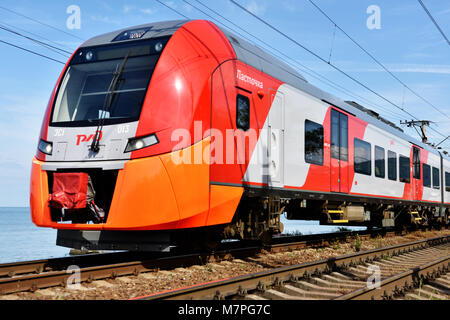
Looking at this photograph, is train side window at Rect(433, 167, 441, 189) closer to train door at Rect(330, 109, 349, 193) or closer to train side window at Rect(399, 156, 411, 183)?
train side window at Rect(399, 156, 411, 183)

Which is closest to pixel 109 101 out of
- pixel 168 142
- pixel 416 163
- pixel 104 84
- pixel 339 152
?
pixel 104 84

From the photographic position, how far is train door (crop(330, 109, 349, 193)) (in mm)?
10289

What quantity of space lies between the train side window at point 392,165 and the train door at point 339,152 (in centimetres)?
349

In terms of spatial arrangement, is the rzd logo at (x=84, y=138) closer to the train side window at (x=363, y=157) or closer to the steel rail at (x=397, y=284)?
the steel rail at (x=397, y=284)

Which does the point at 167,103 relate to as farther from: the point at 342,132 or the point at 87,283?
the point at 342,132

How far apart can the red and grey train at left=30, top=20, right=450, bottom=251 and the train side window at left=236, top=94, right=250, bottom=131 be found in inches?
0.7

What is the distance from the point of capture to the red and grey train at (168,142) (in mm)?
6109

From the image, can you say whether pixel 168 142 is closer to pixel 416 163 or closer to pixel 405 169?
pixel 405 169

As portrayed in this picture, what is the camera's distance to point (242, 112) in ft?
24.4

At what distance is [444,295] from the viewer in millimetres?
6008

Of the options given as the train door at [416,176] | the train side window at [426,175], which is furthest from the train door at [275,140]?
the train side window at [426,175]

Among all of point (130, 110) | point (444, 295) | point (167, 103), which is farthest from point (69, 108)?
point (444, 295)

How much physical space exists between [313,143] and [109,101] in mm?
4717

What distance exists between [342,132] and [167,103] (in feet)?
19.3
